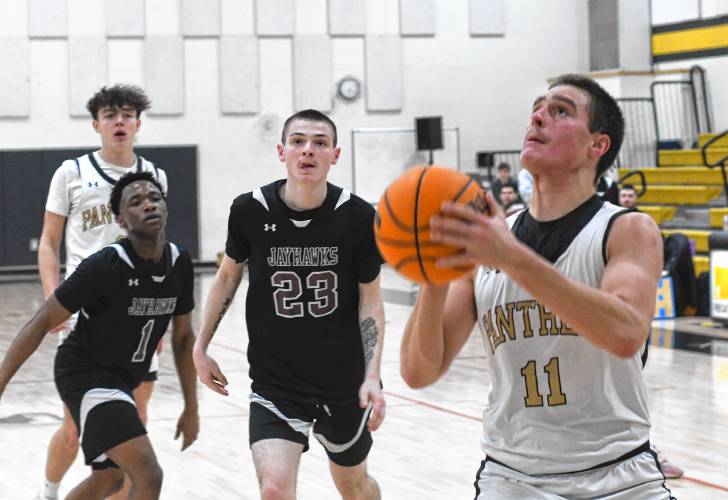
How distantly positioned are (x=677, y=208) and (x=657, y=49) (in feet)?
15.5

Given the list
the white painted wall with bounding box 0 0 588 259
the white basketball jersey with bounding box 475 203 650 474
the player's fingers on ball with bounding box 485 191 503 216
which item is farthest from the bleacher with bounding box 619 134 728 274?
the player's fingers on ball with bounding box 485 191 503 216

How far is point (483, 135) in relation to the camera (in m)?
22.4

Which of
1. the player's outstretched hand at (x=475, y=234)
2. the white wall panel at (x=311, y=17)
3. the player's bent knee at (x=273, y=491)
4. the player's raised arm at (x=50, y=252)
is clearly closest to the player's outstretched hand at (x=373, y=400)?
the player's bent knee at (x=273, y=491)

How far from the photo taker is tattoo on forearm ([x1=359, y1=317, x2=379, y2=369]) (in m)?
4.67

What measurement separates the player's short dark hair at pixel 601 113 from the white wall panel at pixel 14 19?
18.6m

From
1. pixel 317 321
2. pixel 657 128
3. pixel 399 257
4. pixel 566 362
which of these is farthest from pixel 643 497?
pixel 657 128

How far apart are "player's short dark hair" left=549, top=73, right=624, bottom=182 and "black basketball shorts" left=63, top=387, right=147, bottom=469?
225cm

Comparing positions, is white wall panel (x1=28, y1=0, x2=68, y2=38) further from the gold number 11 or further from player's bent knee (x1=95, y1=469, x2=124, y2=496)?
the gold number 11

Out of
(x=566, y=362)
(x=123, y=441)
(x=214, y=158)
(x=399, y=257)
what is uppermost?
(x=214, y=158)

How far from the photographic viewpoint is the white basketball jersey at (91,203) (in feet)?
19.2

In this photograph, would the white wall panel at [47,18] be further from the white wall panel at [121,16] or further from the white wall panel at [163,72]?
the white wall panel at [163,72]

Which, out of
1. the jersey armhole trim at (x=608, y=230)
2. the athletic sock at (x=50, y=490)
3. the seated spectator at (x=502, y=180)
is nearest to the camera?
the jersey armhole trim at (x=608, y=230)

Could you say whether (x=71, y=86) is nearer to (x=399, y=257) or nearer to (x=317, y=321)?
(x=317, y=321)

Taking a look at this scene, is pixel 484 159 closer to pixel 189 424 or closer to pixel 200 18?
pixel 200 18
